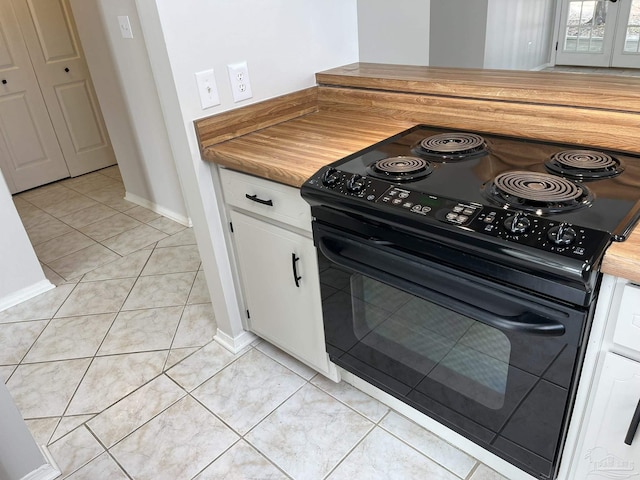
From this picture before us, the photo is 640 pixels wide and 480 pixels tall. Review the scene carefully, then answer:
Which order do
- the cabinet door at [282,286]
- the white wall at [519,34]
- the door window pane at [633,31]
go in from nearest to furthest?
the cabinet door at [282,286] → the white wall at [519,34] → the door window pane at [633,31]

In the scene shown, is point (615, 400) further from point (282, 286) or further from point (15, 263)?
point (15, 263)

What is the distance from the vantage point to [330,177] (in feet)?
4.44

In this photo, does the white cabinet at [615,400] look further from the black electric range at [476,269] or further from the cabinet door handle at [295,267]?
the cabinet door handle at [295,267]

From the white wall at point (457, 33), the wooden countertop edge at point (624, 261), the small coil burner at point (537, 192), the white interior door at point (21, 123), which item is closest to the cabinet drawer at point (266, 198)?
the small coil burner at point (537, 192)

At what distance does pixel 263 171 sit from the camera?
1.53m

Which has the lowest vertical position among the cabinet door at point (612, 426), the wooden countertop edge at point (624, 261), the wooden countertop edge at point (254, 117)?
the cabinet door at point (612, 426)

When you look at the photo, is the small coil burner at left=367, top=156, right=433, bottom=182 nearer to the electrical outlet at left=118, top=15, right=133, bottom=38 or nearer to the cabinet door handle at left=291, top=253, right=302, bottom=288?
the cabinet door handle at left=291, top=253, right=302, bottom=288

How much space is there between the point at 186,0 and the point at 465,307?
126 centimetres

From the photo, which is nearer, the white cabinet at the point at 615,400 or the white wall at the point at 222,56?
the white cabinet at the point at 615,400

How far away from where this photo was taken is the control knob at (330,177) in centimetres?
134

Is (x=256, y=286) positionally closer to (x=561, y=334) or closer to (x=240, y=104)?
(x=240, y=104)

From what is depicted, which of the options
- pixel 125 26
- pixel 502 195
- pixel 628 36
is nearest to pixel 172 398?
pixel 502 195

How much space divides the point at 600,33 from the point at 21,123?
6.76m

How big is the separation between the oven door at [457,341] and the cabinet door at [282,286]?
0.31ft
